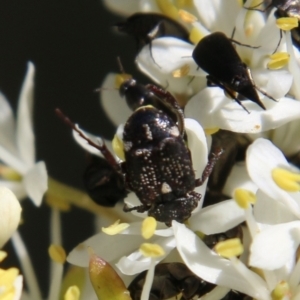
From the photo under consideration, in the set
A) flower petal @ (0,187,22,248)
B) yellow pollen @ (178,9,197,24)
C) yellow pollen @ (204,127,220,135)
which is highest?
yellow pollen @ (178,9,197,24)

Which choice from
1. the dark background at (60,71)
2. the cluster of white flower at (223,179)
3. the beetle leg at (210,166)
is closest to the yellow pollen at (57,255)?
the cluster of white flower at (223,179)

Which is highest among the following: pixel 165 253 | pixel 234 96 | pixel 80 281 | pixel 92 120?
pixel 234 96

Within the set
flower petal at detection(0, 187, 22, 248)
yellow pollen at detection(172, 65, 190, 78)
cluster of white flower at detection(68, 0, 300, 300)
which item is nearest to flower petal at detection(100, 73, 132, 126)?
cluster of white flower at detection(68, 0, 300, 300)

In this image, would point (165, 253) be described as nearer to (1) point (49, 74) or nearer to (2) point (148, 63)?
(2) point (148, 63)

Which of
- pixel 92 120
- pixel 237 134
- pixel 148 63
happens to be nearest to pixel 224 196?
pixel 237 134

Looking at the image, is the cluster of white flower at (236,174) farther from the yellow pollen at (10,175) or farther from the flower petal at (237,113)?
the yellow pollen at (10,175)

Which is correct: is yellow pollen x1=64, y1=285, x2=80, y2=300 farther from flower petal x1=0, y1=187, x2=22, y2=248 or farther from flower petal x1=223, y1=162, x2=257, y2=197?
flower petal x1=223, y1=162, x2=257, y2=197
